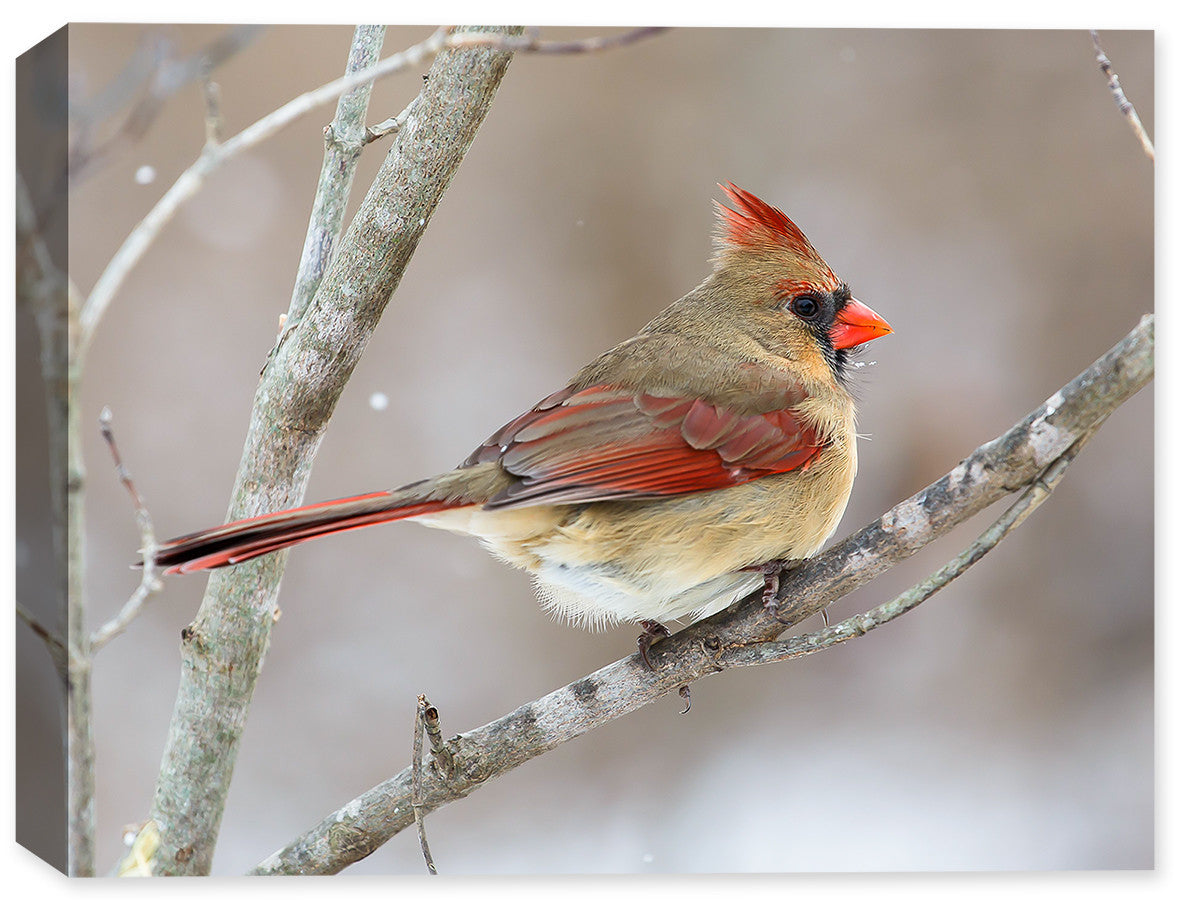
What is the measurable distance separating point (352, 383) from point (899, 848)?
1.79 meters

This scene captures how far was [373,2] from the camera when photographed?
110 inches

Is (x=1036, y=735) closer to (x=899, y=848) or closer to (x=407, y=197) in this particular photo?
(x=899, y=848)

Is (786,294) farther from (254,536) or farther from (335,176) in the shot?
(254,536)

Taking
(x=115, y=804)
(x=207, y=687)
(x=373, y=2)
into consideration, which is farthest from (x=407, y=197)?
(x=115, y=804)

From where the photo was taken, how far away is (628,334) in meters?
3.20

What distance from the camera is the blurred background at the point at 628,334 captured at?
2893 mm

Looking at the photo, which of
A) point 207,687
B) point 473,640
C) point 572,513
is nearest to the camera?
point 572,513

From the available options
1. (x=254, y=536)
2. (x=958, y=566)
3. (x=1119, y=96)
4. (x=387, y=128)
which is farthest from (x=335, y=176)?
(x=1119, y=96)

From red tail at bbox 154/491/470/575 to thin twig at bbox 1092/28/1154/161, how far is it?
1.68m

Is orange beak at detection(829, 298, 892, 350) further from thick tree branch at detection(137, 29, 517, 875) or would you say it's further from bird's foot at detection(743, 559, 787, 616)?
thick tree branch at detection(137, 29, 517, 875)

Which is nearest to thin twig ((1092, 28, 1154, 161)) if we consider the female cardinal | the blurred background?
the blurred background

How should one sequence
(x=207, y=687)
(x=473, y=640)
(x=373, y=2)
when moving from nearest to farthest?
(x=207, y=687) → (x=373, y=2) → (x=473, y=640)

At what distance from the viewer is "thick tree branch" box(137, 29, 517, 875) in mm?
2428

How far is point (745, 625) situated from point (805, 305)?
84cm
